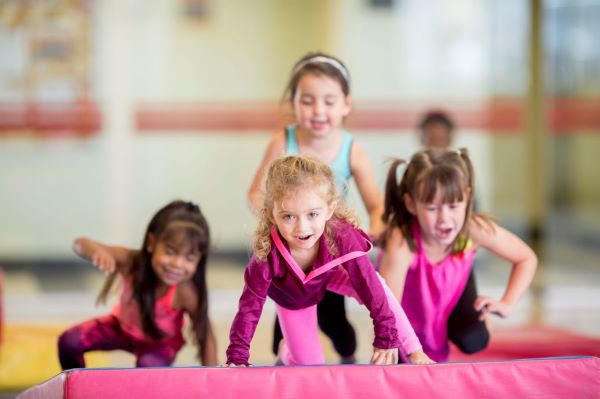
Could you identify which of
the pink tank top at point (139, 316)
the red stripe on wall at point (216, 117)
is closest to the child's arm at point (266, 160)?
the pink tank top at point (139, 316)

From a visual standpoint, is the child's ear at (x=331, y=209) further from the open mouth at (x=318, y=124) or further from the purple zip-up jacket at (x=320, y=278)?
the open mouth at (x=318, y=124)

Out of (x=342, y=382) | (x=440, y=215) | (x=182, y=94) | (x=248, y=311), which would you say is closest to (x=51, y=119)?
(x=182, y=94)

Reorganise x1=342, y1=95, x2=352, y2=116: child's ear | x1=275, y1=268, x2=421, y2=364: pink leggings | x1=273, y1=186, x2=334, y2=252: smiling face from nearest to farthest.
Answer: x1=273, y1=186, x2=334, y2=252: smiling face, x1=275, y1=268, x2=421, y2=364: pink leggings, x1=342, y1=95, x2=352, y2=116: child's ear

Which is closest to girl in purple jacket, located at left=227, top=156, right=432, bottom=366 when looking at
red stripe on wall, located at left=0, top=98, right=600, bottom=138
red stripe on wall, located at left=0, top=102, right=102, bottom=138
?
red stripe on wall, located at left=0, top=98, right=600, bottom=138

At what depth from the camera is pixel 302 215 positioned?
2.35 meters

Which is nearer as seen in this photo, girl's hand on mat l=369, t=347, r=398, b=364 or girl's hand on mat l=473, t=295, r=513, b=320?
girl's hand on mat l=369, t=347, r=398, b=364

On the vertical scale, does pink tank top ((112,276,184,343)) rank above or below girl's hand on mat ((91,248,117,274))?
below

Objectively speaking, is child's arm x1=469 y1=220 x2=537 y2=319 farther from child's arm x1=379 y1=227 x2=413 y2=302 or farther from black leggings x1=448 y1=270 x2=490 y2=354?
child's arm x1=379 y1=227 x2=413 y2=302

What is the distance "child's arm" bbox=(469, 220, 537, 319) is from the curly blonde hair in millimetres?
622

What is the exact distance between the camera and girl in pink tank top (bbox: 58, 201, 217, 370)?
2898mm

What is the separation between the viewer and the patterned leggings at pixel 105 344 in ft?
9.65

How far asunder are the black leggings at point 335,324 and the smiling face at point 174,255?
347 millimetres

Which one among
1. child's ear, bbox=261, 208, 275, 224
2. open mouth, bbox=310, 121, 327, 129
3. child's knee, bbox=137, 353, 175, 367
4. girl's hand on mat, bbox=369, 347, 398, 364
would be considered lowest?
child's knee, bbox=137, 353, 175, 367

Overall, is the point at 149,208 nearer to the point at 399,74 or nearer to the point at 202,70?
the point at 202,70
